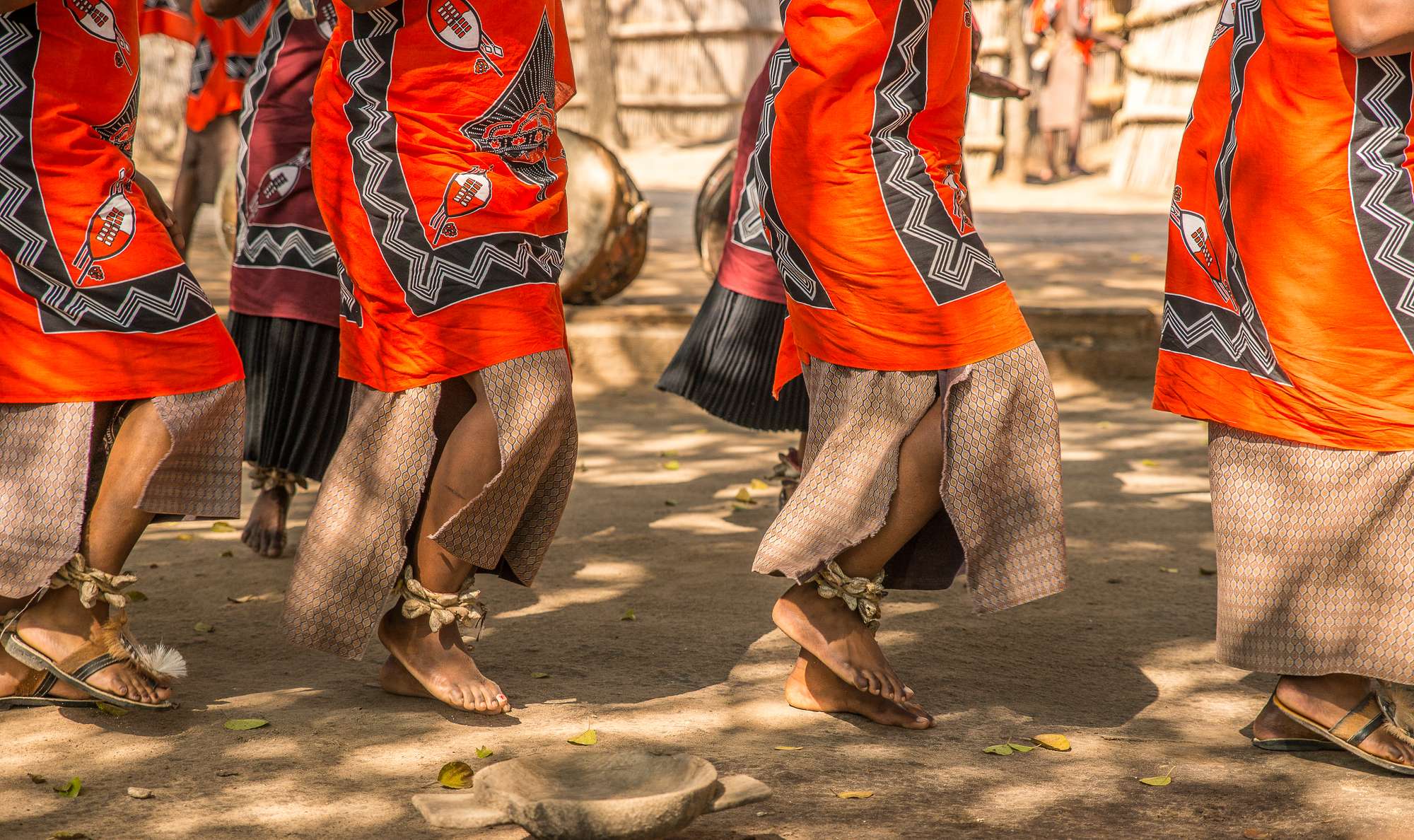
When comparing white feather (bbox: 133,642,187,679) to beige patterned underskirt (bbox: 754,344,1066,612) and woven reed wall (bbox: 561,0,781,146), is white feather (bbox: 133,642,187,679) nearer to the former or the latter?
beige patterned underskirt (bbox: 754,344,1066,612)

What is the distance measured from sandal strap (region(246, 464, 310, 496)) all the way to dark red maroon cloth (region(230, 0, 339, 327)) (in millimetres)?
444

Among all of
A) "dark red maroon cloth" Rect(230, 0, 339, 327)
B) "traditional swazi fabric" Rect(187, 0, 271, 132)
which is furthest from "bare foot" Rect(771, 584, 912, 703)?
"traditional swazi fabric" Rect(187, 0, 271, 132)

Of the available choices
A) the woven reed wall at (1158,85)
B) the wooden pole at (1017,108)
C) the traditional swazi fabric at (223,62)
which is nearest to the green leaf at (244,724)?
the traditional swazi fabric at (223,62)

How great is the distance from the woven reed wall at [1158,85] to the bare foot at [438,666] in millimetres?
11962

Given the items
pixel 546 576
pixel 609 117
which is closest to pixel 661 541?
pixel 546 576

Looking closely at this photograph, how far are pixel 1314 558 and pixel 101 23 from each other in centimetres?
247

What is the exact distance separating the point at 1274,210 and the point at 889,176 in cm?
70

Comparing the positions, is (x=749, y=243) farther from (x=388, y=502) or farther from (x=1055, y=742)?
(x=1055, y=742)

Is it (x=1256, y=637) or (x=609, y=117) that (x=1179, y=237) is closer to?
(x=1256, y=637)

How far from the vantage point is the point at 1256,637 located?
2.81 metres

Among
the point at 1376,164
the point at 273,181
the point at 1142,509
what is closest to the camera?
the point at 1376,164

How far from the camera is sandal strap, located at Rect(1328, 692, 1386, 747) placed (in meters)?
2.77

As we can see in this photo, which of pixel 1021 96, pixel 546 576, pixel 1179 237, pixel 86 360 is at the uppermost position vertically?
pixel 1021 96

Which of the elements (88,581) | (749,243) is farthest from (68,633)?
(749,243)
